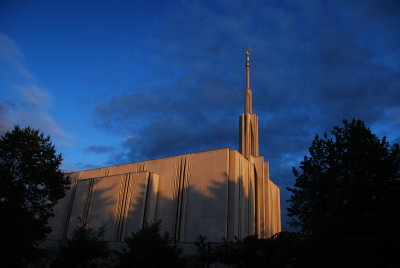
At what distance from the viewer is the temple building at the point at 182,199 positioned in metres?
30.3

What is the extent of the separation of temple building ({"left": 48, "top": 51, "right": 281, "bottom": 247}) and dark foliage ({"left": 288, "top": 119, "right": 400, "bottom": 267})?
29.0 feet

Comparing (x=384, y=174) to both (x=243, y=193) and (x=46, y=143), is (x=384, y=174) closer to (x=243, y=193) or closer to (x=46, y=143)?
(x=243, y=193)

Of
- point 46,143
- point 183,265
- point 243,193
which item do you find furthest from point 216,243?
point 46,143

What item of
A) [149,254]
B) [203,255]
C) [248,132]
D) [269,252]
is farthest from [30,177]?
[248,132]

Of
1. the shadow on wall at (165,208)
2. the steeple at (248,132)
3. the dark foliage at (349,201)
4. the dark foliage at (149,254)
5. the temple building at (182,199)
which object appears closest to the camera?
the dark foliage at (349,201)

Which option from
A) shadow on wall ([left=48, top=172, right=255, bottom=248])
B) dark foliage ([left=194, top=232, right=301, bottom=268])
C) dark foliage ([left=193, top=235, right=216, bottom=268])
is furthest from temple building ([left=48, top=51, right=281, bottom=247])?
dark foliage ([left=194, top=232, right=301, bottom=268])

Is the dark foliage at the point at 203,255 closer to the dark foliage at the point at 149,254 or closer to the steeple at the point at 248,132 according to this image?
the dark foliage at the point at 149,254

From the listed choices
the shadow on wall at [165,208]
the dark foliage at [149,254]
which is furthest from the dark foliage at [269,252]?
the shadow on wall at [165,208]

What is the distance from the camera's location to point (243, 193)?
32.3 metres

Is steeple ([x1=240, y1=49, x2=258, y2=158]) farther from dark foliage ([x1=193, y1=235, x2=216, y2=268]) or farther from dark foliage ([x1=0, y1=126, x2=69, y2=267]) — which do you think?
dark foliage ([x1=0, y1=126, x2=69, y2=267])

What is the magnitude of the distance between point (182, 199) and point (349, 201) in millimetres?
17432

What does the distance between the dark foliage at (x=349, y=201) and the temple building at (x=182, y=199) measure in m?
8.83

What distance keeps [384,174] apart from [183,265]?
14.1m

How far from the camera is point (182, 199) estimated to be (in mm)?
32500
